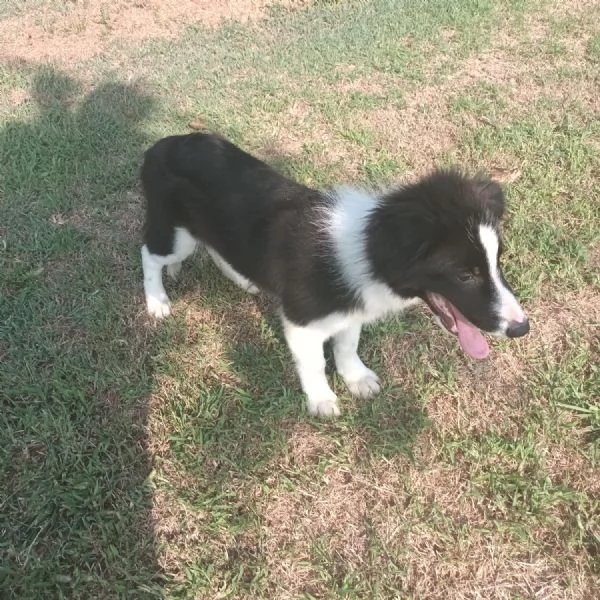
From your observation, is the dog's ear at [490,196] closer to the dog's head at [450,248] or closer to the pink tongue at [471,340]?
the dog's head at [450,248]

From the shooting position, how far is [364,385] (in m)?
3.25

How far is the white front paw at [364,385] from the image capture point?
324cm

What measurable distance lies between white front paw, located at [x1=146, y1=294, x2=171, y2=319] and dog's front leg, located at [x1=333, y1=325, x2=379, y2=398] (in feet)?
3.88

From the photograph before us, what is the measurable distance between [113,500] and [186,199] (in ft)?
5.30

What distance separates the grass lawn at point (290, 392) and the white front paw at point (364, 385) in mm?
68

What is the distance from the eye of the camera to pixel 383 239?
2.37 metres

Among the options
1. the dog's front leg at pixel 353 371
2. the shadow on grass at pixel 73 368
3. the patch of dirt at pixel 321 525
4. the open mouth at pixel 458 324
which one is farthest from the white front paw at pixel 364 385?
the shadow on grass at pixel 73 368

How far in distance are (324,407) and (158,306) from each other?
1.34 m

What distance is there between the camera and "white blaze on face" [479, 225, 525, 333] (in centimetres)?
231

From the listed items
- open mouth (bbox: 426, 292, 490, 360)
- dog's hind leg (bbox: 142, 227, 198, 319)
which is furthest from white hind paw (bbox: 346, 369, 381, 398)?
dog's hind leg (bbox: 142, 227, 198, 319)

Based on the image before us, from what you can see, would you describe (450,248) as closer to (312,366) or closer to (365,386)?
(312,366)

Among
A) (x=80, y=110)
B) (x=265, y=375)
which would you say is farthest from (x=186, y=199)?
(x=80, y=110)

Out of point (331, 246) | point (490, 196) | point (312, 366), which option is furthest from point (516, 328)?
point (312, 366)

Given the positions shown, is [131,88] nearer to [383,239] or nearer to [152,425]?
[152,425]
